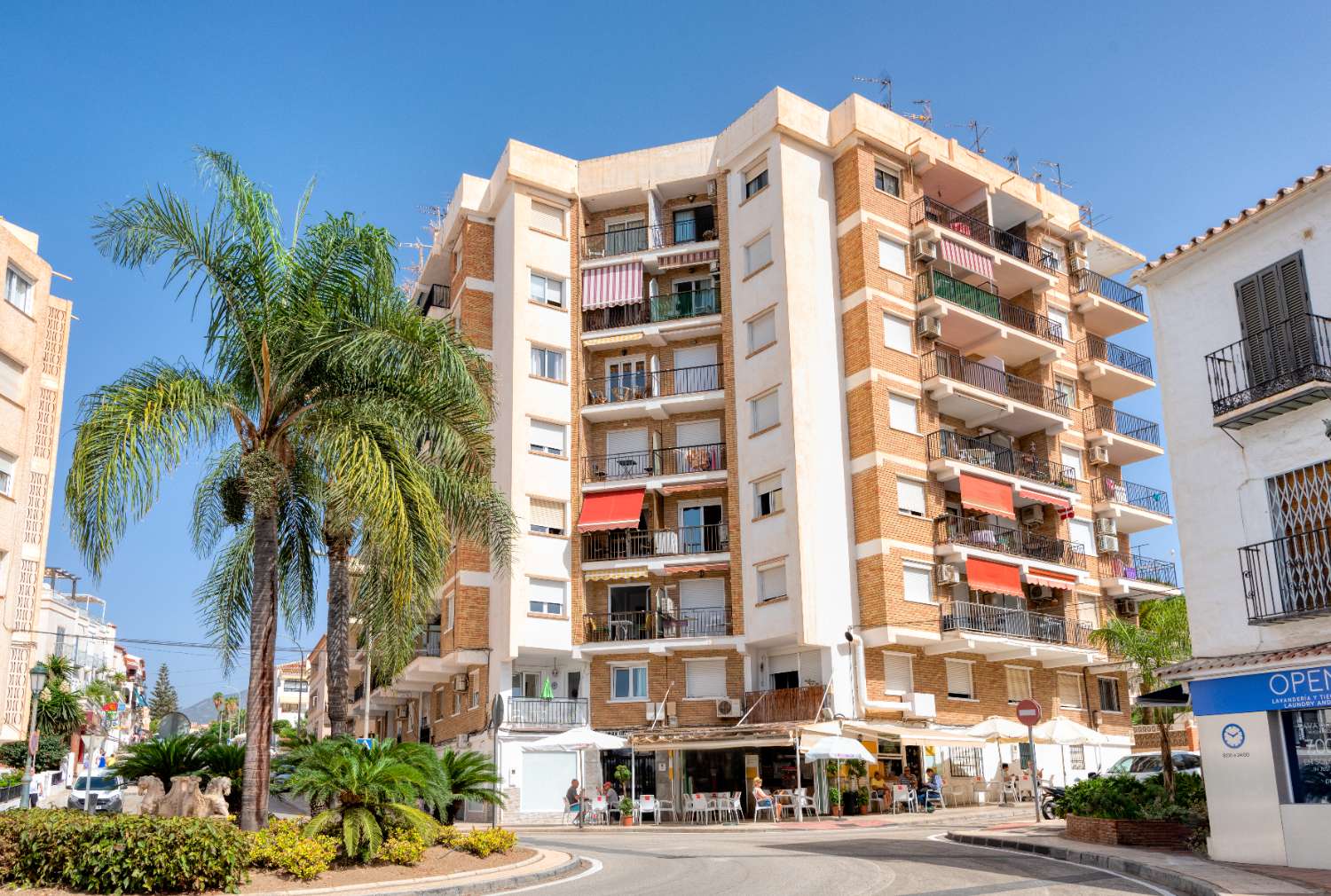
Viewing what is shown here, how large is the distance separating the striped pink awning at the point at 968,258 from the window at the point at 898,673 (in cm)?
1504

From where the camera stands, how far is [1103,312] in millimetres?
50562

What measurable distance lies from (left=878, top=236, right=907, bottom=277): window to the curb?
77.6 ft

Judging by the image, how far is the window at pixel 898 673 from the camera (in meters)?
38.4

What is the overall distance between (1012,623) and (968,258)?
13.8 metres

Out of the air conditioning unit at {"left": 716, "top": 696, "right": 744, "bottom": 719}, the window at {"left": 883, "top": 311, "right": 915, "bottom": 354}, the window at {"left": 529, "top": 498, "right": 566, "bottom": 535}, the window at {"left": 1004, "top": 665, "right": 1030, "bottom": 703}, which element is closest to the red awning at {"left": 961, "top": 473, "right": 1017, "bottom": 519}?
the window at {"left": 883, "top": 311, "right": 915, "bottom": 354}

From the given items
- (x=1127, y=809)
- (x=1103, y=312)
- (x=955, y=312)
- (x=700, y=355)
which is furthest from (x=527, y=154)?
(x=1127, y=809)

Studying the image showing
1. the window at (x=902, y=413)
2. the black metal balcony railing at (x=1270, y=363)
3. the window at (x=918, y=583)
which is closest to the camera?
the black metal balcony railing at (x=1270, y=363)

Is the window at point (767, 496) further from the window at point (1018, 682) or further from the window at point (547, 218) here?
the window at point (547, 218)

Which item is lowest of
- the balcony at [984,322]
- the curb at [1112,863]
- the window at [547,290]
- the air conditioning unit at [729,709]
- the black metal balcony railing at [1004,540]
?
the curb at [1112,863]

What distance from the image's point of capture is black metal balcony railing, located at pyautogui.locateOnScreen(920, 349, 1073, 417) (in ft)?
138

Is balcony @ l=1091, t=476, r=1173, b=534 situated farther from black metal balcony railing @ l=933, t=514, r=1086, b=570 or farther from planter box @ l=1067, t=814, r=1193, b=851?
planter box @ l=1067, t=814, r=1193, b=851

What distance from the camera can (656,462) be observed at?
43531mm

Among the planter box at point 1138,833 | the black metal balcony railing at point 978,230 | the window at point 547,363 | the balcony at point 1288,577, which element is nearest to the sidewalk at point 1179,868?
the planter box at point 1138,833

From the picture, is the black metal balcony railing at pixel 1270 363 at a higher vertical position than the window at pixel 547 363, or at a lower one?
lower
